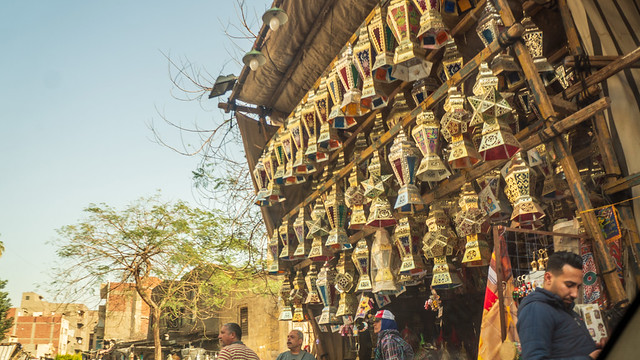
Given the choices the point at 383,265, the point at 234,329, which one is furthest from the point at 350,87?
the point at 234,329

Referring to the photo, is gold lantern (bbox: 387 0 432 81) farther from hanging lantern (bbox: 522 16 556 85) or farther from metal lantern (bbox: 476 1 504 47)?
hanging lantern (bbox: 522 16 556 85)

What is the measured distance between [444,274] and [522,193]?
91 centimetres

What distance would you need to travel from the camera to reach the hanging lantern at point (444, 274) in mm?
3500

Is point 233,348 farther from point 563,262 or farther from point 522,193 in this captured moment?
point 563,262

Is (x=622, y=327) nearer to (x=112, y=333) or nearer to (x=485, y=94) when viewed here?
(x=485, y=94)

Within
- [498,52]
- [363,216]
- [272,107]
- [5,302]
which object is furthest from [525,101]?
[5,302]

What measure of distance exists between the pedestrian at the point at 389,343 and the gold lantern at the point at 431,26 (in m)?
2.34

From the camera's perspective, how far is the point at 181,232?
15.5 m

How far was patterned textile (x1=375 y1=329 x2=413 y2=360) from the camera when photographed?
4.03 metres

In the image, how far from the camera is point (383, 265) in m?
4.15

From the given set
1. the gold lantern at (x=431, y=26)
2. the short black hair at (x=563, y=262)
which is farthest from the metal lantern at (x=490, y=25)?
Result: the short black hair at (x=563, y=262)

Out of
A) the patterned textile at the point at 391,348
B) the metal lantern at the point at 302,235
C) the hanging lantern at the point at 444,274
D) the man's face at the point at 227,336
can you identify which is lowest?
the patterned textile at the point at 391,348

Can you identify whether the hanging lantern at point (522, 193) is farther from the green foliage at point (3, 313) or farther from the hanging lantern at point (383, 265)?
the green foliage at point (3, 313)

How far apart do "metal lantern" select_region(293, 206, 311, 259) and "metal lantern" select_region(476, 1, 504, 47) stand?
2.87m
